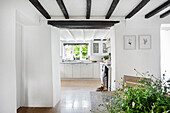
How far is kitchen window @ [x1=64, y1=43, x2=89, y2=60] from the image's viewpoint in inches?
331

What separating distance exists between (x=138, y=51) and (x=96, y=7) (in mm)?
1784

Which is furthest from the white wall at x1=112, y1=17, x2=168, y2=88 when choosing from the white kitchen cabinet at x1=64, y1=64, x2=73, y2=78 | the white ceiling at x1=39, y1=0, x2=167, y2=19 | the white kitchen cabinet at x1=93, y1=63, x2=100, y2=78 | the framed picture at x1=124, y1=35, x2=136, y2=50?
the white kitchen cabinet at x1=64, y1=64, x2=73, y2=78

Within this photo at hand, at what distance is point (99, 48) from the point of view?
8031mm

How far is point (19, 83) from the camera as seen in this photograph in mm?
3557

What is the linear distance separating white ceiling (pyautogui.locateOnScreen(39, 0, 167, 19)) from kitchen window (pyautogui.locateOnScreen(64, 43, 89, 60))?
4.66 metres

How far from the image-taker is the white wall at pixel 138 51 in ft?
12.3

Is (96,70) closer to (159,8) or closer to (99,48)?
(99,48)

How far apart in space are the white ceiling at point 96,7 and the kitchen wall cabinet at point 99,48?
13.9 feet

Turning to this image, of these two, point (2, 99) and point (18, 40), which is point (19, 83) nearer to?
point (18, 40)

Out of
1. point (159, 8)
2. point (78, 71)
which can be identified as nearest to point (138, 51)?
point (159, 8)

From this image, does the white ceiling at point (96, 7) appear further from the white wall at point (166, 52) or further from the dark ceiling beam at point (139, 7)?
the white wall at point (166, 52)

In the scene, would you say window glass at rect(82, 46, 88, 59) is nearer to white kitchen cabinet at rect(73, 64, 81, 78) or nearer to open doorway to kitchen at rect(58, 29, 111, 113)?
open doorway to kitchen at rect(58, 29, 111, 113)

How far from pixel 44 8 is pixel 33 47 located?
1.12 metres

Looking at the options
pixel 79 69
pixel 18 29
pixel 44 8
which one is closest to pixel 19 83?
pixel 18 29
